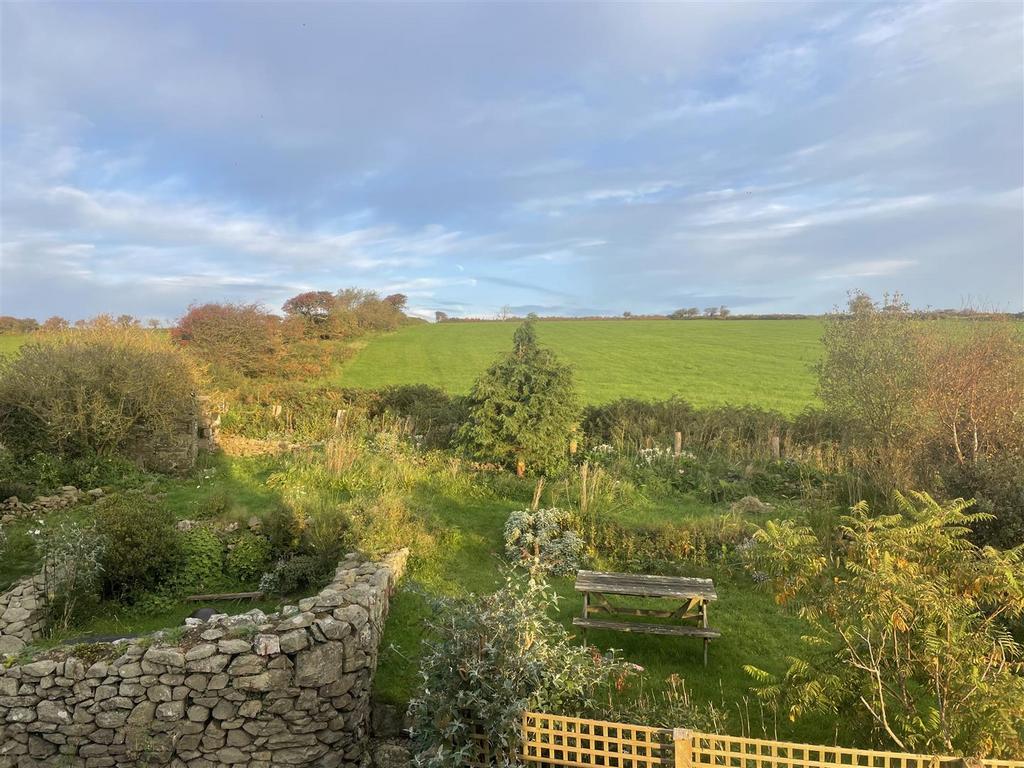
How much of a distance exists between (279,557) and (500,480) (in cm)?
518

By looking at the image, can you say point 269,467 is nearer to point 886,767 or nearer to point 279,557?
point 279,557

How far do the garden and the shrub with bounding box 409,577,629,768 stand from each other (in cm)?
3

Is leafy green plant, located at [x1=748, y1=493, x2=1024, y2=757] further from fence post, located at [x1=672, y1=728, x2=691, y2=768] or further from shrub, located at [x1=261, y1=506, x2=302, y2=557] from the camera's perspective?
shrub, located at [x1=261, y1=506, x2=302, y2=557]

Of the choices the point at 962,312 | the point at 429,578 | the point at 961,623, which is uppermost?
the point at 962,312

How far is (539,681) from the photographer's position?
194 inches

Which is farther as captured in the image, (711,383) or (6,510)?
(711,383)

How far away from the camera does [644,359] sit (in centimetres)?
3831

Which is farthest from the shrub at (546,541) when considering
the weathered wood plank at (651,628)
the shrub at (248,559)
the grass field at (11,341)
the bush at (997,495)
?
the grass field at (11,341)

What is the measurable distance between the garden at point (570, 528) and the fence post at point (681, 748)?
0.82 m

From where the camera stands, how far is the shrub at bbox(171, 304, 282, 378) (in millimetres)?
25469

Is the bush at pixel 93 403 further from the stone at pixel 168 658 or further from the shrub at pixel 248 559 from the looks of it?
the stone at pixel 168 658

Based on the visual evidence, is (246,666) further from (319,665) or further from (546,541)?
(546,541)

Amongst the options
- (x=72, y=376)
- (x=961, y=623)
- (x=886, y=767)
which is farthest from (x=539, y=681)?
(x=72, y=376)

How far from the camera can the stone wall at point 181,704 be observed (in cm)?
Answer: 543
